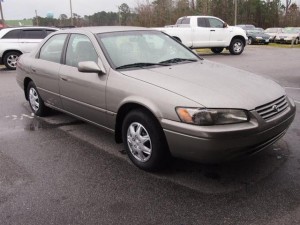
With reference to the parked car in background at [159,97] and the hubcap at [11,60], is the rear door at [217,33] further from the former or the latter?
the parked car in background at [159,97]

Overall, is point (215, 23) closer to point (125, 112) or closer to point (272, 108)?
point (125, 112)

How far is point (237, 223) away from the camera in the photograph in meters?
2.99

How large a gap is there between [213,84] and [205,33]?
14.2m

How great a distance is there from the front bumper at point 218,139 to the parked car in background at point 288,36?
84.9ft

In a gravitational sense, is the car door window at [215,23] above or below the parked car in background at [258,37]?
above

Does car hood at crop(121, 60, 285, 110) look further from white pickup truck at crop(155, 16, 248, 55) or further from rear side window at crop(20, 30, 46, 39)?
white pickup truck at crop(155, 16, 248, 55)

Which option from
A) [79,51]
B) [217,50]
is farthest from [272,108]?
[217,50]

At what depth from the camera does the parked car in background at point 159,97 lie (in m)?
3.40

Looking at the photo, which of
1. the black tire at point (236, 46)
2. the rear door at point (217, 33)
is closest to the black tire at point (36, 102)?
the rear door at point (217, 33)

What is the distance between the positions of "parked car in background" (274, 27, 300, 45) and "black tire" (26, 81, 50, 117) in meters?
24.6

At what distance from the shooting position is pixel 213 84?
3826 mm

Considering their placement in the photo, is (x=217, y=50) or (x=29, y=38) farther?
(x=217, y=50)

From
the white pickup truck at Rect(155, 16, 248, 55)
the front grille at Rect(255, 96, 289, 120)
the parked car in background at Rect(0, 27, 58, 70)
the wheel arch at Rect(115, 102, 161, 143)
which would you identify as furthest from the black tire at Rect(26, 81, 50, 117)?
the white pickup truck at Rect(155, 16, 248, 55)

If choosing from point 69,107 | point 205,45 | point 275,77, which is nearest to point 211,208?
point 69,107
